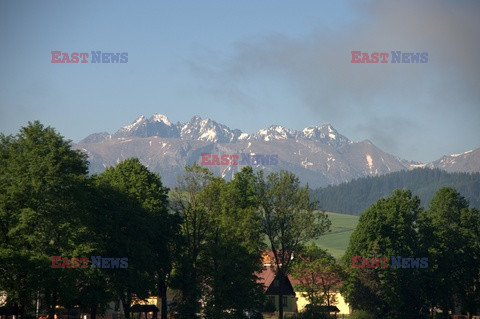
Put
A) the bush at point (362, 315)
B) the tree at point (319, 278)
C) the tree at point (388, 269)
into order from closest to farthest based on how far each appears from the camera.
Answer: the bush at point (362, 315) → the tree at point (388, 269) → the tree at point (319, 278)

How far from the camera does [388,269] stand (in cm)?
10306

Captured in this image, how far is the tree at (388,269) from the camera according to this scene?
103m

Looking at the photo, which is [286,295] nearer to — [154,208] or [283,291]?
[283,291]

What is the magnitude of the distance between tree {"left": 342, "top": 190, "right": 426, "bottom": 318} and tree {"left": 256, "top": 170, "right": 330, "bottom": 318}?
507 inches

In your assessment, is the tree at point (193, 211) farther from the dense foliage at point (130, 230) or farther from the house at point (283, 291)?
the house at point (283, 291)

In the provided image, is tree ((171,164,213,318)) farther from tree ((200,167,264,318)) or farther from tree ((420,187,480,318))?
tree ((420,187,480,318))

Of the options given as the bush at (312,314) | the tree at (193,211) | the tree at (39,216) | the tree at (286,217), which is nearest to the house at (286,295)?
the bush at (312,314)

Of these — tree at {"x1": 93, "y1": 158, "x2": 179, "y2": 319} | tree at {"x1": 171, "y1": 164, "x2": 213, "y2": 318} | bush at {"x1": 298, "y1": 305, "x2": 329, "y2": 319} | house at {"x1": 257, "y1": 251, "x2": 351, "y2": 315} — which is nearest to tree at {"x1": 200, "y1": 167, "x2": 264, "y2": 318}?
tree at {"x1": 171, "y1": 164, "x2": 213, "y2": 318}

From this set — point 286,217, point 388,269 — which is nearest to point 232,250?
point 286,217

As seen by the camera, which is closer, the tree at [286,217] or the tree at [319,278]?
the tree at [286,217]

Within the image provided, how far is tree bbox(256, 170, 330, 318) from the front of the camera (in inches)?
3728

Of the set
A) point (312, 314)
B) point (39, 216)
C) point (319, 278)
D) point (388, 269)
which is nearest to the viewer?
point (39, 216)

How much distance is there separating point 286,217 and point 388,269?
18.2 m

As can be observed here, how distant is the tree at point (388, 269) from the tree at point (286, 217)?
12.9 m
